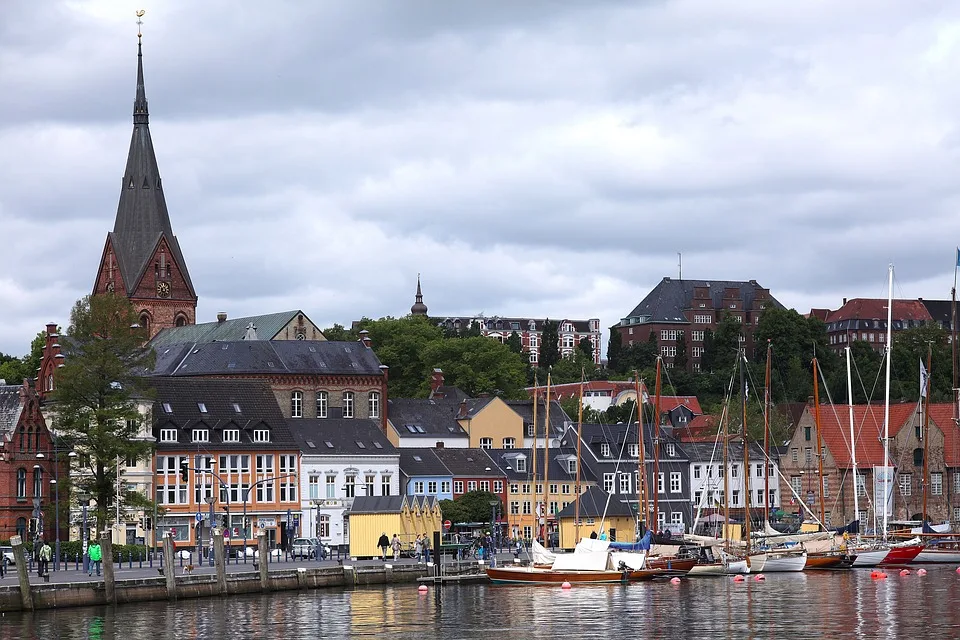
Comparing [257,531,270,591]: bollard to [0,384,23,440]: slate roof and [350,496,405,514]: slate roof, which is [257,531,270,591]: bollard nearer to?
[350,496,405,514]: slate roof

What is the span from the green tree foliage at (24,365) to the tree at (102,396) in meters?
58.9

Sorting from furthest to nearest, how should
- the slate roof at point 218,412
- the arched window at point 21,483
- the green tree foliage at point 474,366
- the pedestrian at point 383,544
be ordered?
the green tree foliage at point 474,366 → the slate roof at point 218,412 → the arched window at point 21,483 → the pedestrian at point 383,544

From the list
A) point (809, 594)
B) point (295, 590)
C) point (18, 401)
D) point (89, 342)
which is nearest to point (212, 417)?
point (18, 401)

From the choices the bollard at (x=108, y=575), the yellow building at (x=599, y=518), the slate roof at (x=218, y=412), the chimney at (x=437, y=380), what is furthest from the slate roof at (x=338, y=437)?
the bollard at (x=108, y=575)

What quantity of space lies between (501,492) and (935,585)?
57396 mm

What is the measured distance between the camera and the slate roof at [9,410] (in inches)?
4451

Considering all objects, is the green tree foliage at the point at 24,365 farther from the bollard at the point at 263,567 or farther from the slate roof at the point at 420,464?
the bollard at the point at 263,567

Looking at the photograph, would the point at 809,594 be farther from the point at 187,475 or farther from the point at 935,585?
the point at 187,475

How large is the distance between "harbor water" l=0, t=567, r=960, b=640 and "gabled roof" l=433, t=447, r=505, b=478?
167 feet

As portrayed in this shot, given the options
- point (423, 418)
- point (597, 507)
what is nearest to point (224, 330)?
point (423, 418)

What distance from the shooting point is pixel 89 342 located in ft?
335

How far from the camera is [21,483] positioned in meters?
113

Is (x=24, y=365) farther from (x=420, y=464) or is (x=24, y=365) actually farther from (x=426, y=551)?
(x=426, y=551)

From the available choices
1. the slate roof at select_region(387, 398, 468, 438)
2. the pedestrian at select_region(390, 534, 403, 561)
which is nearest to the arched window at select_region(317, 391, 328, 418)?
the slate roof at select_region(387, 398, 468, 438)
